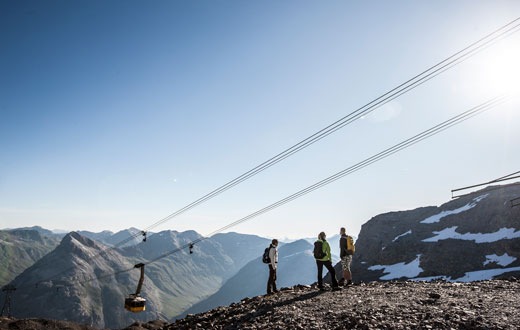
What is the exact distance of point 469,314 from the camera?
37.8 ft

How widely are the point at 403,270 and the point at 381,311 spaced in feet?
336

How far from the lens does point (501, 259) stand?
8762 cm

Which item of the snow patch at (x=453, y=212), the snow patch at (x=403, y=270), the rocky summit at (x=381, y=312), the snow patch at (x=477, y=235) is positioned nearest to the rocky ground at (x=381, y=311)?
the rocky summit at (x=381, y=312)

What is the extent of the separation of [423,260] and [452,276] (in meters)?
14.1

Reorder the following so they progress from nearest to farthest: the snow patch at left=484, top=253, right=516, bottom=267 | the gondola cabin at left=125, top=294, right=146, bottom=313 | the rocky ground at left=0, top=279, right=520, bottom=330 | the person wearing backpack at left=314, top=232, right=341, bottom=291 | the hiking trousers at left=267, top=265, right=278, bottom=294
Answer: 1. the rocky ground at left=0, top=279, right=520, bottom=330
2. the person wearing backpack at left=314, top=232, right=341, bottom=291
3. the hiking trousers at left=267, top=265, right=278, bottom=294
4. the gondola cabin at left=125, top=294, right=146, bottom=313
5. the snow patch at left=484, top=253, right=516, bottom=267

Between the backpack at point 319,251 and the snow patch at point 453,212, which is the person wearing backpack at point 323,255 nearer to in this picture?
the backpack at point 319,251

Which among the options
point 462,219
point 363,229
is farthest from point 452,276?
point 363,229

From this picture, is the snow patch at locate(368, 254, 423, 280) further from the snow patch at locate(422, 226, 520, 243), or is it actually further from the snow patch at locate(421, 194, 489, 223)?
the snow patch at locate(421, 194, 489, 223)

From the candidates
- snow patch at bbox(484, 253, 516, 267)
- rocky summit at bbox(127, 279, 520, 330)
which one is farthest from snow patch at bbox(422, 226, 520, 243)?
rocky summit at bbox(127, 279, 520, 330)

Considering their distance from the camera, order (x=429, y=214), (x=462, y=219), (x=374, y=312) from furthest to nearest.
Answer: (x=429, y=214)
(x=462, y=219)
(x=374, y=312)

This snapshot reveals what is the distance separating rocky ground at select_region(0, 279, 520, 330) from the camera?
11055mm

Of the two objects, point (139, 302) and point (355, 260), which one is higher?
point (139, 302)

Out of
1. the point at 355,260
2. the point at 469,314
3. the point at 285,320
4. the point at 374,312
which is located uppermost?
the point at 285,320

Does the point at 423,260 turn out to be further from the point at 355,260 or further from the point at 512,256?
the point at 355,260
